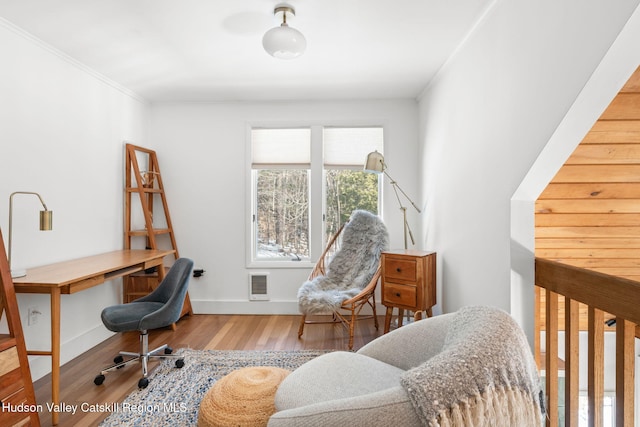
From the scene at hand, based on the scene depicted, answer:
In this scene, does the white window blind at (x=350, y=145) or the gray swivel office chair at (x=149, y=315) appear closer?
the gray swivel office chair at (x=149, y=315)

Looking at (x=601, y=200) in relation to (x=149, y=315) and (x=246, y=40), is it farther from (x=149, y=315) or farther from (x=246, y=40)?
(x=149, y=315)

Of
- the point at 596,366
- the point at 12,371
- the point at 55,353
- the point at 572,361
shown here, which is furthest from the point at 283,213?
the point at 596,366

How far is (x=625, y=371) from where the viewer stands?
1.28 m

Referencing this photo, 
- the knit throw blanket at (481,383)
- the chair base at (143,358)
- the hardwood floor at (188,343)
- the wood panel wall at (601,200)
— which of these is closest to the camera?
the knit throw blanket at (481,383)

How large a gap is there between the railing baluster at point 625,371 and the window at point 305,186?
118 inches

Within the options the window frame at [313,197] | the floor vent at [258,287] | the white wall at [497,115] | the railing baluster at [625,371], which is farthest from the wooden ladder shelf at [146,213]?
the railing baluster at [625,371]

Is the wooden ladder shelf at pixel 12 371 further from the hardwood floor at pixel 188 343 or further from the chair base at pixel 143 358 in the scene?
the chair base at pixel 143 358

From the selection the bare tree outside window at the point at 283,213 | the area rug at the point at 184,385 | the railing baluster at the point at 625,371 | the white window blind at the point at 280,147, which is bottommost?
the area rug at the point at 184,385

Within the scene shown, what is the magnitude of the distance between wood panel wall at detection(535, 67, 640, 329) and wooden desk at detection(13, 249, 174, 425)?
2708 millimetres

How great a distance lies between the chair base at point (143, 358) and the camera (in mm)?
2483

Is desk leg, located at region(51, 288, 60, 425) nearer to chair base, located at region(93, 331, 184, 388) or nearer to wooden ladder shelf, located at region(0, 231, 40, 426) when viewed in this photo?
wooden ladder shelf, located at region(0, 231, 40, 426)

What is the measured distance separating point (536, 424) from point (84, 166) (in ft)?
11.7

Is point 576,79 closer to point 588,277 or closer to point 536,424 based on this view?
point 588,277

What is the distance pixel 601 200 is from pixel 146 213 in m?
3.77
